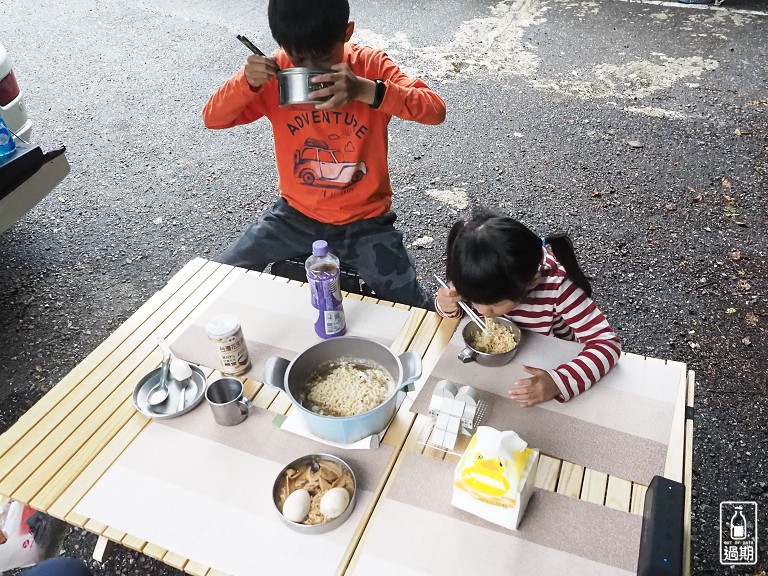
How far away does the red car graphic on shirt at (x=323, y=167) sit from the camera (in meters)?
2.15

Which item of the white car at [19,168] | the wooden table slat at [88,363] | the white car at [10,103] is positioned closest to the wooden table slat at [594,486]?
the wooden table slat at [88,363]

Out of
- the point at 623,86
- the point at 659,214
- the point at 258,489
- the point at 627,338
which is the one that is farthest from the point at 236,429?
the point at 623,86

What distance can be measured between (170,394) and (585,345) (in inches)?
41.1

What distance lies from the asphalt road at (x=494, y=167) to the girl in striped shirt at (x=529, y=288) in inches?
40.2

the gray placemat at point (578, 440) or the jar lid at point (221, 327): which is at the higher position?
the jar lid at point (221, 327)

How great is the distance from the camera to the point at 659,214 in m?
3.47

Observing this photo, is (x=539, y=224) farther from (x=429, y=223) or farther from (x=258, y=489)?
(x=258, y=489)

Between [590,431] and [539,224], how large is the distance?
2242mm

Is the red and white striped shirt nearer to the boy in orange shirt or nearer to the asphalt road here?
the boy in orange shirt

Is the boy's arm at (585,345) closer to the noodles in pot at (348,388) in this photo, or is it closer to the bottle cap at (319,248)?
the noodles in pot at (348,388)

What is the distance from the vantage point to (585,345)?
1.54 meters

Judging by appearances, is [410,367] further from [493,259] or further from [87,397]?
[87,397]

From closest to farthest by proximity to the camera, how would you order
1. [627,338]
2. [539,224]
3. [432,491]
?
[432,491] → [627,338] → [539,224]

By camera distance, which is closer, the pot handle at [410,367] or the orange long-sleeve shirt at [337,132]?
the pot handle at [410,367]
